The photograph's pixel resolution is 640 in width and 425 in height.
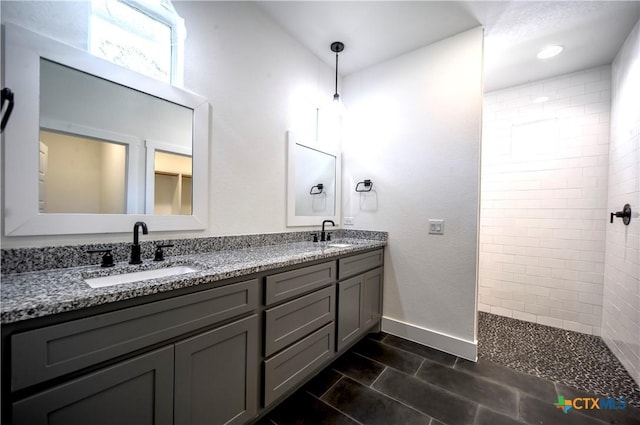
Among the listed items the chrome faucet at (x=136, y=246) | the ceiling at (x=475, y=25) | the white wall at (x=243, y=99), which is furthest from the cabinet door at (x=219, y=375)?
the ceiling at (x=475, y=25)

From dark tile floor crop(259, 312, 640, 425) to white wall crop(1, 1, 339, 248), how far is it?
124cm

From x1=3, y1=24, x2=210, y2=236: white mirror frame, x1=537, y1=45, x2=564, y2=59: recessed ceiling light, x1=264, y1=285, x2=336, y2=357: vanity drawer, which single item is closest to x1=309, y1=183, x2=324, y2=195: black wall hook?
x1=264, y1=285, x2=336, y2=357: vanity drawer

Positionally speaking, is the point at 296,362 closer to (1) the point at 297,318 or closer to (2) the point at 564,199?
(1) the point at 297,318

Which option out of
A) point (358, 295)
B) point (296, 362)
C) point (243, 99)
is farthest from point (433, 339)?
point (243, 99)

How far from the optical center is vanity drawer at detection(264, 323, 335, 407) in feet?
4.57

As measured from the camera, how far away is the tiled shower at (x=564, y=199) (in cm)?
217

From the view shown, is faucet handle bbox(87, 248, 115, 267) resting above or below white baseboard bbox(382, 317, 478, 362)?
above

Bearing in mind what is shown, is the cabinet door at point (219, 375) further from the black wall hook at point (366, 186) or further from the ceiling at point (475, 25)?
the ceiling at point (475, 25)

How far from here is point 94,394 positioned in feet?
2.73

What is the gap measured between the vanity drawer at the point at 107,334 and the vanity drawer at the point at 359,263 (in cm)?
96

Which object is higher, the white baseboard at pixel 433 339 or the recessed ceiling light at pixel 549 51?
the recessed ceiling light at pixel 549 51

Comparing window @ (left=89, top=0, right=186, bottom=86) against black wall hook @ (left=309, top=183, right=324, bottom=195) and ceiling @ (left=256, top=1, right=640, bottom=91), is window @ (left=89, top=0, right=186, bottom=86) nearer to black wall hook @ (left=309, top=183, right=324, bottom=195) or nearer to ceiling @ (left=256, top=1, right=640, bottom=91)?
ceiling @ (left=256, top=1, right=640, bottom=91)

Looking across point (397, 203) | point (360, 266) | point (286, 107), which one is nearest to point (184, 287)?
point (360, 266)

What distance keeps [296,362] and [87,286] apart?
115 cm
